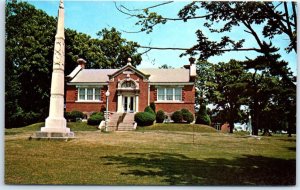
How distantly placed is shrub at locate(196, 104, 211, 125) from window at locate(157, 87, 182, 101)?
323 millimetres

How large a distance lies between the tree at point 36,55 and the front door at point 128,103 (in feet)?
1.52

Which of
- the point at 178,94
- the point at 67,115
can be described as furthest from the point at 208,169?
the point at 67,115

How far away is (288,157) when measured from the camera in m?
5.39

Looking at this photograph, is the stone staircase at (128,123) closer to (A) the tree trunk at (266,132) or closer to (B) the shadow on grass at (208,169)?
(B) the shadow on grass at (208,169)

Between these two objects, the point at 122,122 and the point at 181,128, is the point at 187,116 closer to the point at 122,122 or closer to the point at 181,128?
the point at 181,128

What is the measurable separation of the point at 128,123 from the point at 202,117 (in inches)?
39.8

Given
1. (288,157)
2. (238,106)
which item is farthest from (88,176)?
(288,157)

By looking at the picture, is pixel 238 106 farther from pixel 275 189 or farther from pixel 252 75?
pixel 275 189

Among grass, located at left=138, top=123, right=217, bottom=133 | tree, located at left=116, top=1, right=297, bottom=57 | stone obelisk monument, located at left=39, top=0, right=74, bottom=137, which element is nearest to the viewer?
tree, located at left=116, top=1, right=297, bottom=57

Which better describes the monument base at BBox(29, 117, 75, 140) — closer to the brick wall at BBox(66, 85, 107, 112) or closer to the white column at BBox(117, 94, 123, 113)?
the brick wall at BBox(66, 85, 107, 112)

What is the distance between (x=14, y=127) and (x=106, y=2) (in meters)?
2.04

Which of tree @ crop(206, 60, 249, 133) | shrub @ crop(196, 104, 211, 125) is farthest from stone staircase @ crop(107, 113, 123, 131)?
tree @ crop(206, 60, 249, 133)

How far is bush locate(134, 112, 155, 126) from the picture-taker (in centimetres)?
559

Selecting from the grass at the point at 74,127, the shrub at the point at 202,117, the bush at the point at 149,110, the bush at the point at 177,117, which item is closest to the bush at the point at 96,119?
the grass at the point at 74,127
